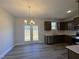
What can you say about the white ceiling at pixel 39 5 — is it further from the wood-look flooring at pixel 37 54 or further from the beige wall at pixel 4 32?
the wood-look flooring at pixel 37 54

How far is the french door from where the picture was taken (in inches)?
369

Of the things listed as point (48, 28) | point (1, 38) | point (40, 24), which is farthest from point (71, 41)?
point (1, 38)

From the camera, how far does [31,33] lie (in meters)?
9.45

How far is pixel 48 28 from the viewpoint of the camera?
32.0 feet

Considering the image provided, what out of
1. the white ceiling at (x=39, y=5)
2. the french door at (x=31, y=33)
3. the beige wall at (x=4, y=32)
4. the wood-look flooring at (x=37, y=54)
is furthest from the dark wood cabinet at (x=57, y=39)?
the beige wall at (x=4, y=32)

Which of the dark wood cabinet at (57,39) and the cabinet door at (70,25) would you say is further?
the dark wood cabinet at (57,39)

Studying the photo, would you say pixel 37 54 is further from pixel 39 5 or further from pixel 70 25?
pixel 70 25

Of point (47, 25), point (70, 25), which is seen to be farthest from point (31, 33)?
point (70, 25)

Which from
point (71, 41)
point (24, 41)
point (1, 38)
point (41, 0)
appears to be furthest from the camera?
point (24, 41)

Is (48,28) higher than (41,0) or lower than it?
lower

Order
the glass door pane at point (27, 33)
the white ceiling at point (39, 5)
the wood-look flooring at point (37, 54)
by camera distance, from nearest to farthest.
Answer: the white ceiling at point (39, 5)
the wood-look flooring at point (37, 54)
the glass door pane at point (27, 33)

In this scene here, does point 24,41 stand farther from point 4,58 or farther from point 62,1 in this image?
point 62,1

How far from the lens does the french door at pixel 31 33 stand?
9.37 meters

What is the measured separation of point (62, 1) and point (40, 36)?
5.17 metres
